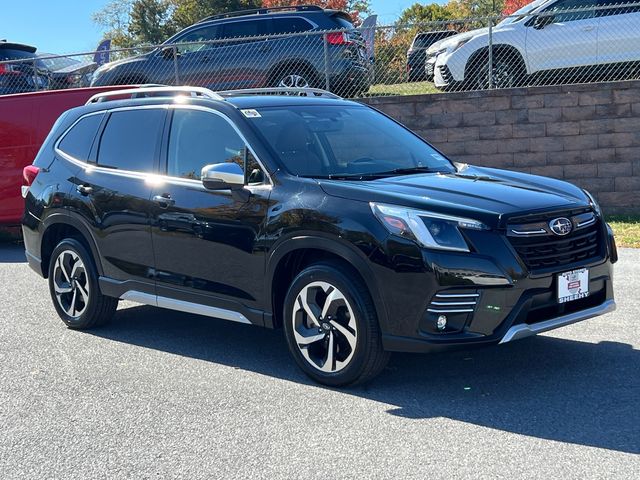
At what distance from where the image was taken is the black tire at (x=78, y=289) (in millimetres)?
6922

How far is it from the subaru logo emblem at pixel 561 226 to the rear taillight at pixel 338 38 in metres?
9.41

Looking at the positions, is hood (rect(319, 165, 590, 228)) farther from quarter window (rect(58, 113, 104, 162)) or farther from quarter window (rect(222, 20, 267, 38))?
quarter window (rect(222, 20, 267, 38))

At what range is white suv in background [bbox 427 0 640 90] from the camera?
498 inches

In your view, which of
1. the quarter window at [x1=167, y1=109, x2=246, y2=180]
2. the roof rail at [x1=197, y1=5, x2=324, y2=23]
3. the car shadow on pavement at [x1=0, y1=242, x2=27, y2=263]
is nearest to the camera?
the quarter window at [x1=167, y1=109, x2=246, y2=180]

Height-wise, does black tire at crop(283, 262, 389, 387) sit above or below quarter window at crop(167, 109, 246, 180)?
below

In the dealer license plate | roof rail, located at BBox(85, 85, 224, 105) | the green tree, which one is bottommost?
the dealer license plate

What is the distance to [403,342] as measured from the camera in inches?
191

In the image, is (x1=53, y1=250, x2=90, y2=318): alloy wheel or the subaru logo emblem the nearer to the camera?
the subaru logo emblem

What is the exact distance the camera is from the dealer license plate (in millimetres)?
5008

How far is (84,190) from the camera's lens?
6852mm

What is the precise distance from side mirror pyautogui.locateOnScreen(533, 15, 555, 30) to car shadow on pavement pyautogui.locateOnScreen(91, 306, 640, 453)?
8158mm

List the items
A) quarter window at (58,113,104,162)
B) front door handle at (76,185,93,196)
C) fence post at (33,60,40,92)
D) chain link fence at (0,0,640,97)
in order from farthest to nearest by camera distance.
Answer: fence post at (33,60,40,92), chain link fence at (0,0,640,97), quarter window at (58,113,104,162), front door handle at (76,185,93,196)

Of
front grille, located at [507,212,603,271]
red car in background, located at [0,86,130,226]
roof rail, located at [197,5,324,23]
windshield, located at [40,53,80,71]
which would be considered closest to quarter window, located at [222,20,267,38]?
roof rail, located at [197,5,324,23]

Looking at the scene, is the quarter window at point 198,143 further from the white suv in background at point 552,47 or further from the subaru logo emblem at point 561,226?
the white suv in background at point 552,47
